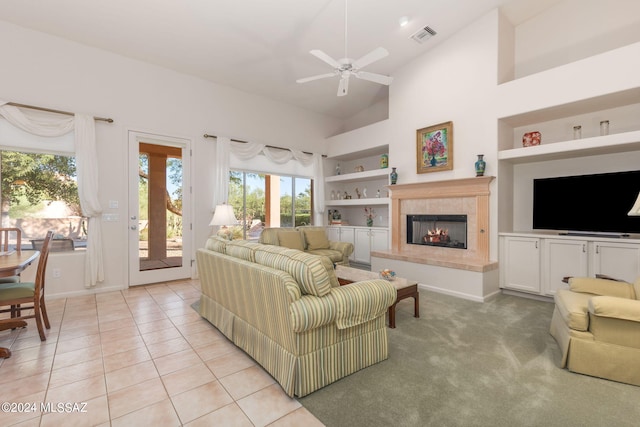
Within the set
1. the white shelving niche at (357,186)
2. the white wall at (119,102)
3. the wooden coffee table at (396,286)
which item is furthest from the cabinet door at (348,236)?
the white wall at (119,102)

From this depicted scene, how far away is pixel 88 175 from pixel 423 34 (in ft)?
18.0

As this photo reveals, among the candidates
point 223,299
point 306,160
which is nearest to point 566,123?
point 306,160

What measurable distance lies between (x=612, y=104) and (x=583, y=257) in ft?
6.46

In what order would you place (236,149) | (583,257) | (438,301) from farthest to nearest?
(236,149) < (438,301) < (583,257)

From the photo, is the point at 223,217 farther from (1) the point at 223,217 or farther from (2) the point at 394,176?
(2) the point at 394,176

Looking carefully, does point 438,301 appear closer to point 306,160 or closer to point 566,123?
point 566,123

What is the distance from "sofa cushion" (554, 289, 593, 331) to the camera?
2150mm

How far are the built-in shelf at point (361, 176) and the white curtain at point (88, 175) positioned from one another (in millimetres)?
4560

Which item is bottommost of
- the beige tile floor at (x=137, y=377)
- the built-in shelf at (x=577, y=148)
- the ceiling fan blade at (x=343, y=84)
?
the beige tile floor at (x=137, y=377)

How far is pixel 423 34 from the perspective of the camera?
456cm

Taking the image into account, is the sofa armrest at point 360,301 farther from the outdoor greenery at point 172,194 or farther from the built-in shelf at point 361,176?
the outdoor greenery at point 172,194

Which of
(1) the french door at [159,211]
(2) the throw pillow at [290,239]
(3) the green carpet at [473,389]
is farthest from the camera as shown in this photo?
(2) the throw pillow at [290,239]

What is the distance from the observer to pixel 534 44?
4.41m

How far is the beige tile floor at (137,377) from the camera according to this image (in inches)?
68.2
